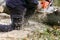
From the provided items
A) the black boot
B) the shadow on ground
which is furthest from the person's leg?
the shadow on ground

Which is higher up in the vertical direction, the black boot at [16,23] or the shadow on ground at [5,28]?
the black boot at [16,23]

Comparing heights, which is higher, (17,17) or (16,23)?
(17,17)

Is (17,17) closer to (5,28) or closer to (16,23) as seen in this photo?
(16,23)

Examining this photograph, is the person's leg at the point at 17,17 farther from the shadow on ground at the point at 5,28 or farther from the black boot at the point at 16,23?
the shadow on ground at the point at 5,28

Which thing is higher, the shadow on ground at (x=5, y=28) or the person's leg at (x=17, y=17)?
the person's leg at (x=17, y=17)

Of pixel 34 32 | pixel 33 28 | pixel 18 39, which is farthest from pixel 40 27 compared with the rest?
pixel 18 39

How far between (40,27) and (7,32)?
0.79 m

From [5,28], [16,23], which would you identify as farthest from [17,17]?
[5,28]

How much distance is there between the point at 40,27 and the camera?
17.8ft

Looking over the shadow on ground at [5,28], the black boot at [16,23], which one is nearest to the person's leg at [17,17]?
the black boot at [16,23]

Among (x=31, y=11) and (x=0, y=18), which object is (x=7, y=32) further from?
(x=0, y=18)

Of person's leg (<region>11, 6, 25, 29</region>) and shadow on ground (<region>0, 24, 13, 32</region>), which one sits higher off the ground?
person's leg (<region>11, 6, 25, 29</region>)

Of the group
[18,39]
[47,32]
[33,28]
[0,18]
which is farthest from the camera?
[0,18]

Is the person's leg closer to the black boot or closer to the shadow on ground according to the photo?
the black boot
